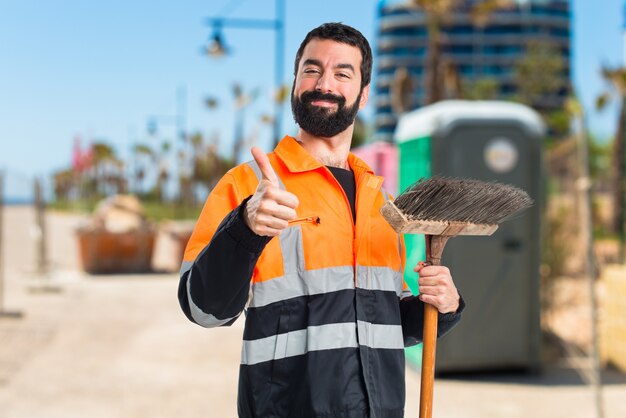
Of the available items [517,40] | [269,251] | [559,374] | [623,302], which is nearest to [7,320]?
[559,374]

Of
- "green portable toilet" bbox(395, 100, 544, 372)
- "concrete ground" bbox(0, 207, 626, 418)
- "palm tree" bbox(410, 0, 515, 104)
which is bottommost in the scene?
"concrete ground" bbox(0, 207, 626, 418)

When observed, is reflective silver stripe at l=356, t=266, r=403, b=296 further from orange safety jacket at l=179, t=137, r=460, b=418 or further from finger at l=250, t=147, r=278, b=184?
finger at l=250, t=147, r=278, b=184

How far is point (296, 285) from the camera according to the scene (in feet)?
5.96

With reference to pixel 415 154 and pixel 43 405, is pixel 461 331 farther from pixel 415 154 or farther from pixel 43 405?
pixel 43 405

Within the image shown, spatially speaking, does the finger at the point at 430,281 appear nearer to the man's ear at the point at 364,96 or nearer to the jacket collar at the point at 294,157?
the jacket collar at the point at 294,157

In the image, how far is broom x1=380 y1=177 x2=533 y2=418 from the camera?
179cm

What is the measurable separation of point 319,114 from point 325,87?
68mm

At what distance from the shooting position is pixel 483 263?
660cm

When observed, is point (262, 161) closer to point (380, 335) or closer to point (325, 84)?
point (325, 84)

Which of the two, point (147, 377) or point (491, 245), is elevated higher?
point (491, 245)

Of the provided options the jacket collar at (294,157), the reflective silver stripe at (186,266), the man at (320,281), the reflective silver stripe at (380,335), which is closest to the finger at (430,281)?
the man at (320,281)

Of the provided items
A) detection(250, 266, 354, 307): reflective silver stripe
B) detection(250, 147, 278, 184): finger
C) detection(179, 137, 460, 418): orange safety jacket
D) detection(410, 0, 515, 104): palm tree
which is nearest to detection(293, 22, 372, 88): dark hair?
detection(179, 137, 460, 418): orange safety jacket

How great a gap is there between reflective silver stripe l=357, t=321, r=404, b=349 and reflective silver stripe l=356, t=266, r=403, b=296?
0.30 feet

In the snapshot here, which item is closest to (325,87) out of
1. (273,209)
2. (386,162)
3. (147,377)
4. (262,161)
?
(262,161)
